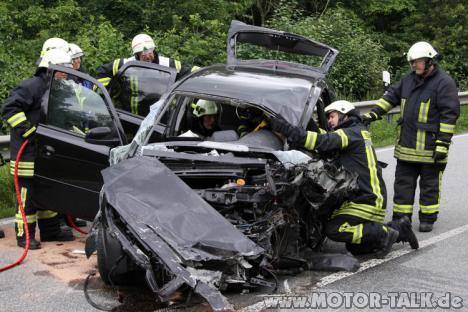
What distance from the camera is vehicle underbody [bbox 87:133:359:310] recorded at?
182 inches

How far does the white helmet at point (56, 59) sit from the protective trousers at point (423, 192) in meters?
3.54

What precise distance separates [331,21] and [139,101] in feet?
36.5

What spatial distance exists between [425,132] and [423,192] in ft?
2.03

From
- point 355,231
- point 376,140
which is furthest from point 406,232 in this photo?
point 376,140

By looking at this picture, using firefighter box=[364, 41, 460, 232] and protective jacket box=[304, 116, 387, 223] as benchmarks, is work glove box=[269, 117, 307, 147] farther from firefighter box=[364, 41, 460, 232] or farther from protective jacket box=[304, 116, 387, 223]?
firefighter box=[364, 41, 460, 232]

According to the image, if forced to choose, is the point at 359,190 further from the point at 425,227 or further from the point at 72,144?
the point at 72,144

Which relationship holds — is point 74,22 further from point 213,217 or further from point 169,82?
point 213,217

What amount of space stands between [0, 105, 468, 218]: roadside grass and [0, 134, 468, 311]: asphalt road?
4.60 feet

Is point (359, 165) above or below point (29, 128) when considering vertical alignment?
below

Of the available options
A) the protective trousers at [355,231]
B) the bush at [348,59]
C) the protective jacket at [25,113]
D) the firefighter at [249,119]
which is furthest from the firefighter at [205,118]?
the bush at [348,59]

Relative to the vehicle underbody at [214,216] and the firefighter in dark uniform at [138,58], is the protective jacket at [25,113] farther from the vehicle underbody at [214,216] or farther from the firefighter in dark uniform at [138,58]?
the vehicle underbody at [214,216]

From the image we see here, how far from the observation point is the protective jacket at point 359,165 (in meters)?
6.08

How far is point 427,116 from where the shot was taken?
24.4 feet

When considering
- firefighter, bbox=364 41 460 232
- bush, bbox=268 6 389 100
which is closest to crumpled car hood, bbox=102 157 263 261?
firefighter, bbox=364 41 460 232
